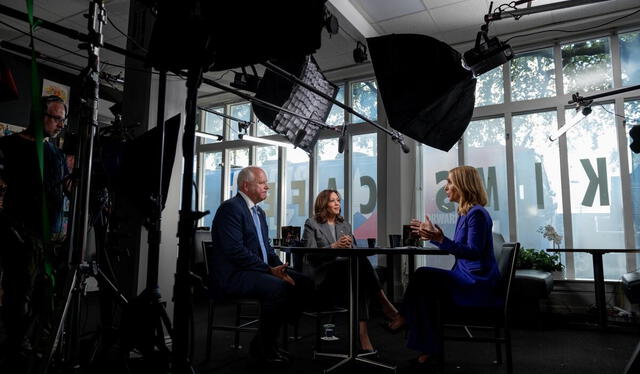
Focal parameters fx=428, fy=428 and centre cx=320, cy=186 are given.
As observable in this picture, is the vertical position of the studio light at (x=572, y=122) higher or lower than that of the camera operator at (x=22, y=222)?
higher

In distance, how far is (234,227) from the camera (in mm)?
2654

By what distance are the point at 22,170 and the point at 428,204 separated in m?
4.49

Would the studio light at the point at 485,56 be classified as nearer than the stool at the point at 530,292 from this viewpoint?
Yes

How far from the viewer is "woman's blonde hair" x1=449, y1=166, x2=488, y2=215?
2.62 m

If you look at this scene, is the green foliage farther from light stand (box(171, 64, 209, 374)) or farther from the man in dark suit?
light stand (box(171, 64, 209, 374))

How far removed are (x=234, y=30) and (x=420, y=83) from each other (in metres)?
1.22

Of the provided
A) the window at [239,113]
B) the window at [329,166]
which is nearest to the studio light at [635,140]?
the window at [329,166]

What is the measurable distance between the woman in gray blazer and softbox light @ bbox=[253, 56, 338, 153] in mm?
893

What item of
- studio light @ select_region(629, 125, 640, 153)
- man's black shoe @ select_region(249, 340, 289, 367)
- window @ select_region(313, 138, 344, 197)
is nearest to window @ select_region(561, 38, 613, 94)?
window @ select_region(313, 138, 344, 197)

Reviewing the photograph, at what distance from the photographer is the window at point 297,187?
21.4 ft

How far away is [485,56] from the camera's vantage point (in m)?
2.65

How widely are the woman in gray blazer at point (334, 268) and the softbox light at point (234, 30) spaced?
1605mm

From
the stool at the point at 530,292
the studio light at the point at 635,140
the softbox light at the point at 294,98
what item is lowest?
the stool at the point at 530,292

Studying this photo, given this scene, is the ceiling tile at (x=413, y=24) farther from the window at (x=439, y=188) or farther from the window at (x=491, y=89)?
the window at (x=439, y=188)
